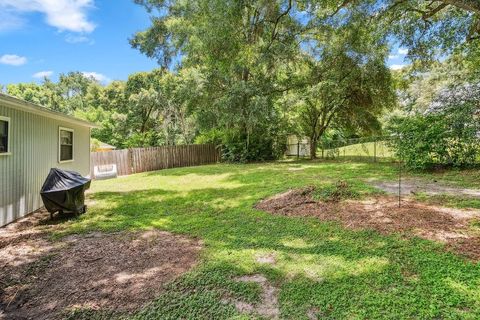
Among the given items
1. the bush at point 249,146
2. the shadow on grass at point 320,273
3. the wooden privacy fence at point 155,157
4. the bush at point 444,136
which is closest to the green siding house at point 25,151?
the shadow on grass at point 320,273

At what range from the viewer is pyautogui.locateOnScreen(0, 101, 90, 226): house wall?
18.3ft

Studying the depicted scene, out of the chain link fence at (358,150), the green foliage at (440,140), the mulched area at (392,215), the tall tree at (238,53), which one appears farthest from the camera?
the chain link fence at (358,150)

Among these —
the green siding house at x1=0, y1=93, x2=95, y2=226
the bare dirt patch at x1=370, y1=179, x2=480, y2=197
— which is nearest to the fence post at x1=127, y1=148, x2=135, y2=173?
the green siding house at x1=0, y1=93, x2=95, y2=226

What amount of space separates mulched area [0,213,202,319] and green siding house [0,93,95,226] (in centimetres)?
109

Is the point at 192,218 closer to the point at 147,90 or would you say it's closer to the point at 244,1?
the point at 244,1

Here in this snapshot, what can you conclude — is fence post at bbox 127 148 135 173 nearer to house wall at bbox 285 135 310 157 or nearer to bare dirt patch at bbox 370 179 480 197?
house wall at bbox 285 135 310 157

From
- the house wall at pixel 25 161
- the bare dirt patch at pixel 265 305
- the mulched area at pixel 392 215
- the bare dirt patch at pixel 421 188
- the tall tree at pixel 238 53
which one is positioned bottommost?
the bare dirt patch at pixel 265 305

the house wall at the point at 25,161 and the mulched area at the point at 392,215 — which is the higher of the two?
the house wall at the point at 25,161

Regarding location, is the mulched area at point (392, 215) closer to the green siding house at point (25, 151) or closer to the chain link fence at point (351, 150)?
the green siding house at point (25, 151)

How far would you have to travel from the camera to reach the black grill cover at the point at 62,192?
5820mm

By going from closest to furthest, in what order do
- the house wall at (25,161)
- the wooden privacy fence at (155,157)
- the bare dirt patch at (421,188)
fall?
the house wall at (25,161) → the bare dirt patch at (421,188) → the wooden privacy fence at (155,157)

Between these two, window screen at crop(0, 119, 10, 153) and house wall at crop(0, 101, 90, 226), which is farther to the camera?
house wall at crop(0, 101, 90, 226)

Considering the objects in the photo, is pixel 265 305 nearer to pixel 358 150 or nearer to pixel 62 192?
pixel 62 192

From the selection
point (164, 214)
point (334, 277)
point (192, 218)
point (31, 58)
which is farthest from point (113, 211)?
point (31, 58)
